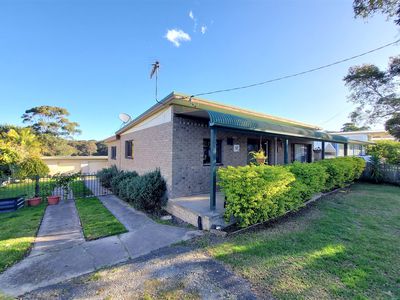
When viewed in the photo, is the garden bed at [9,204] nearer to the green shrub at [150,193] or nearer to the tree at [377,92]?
the green shrub at [150,193]

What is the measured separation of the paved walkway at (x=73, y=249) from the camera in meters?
3.18

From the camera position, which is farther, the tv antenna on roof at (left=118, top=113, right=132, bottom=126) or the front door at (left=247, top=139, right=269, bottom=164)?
the tv antenna on roof at (left=118, top=113, right=132, bottom=126)

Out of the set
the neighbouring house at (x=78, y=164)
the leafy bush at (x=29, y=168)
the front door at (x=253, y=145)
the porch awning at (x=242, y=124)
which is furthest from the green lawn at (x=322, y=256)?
the neighbouring house at (x=78, y=164)

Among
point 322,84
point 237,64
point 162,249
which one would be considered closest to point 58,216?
point 162,249

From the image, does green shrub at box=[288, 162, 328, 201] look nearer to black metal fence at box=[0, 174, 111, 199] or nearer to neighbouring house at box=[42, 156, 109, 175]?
black metal fence at box=[0, 174, 111, 199]

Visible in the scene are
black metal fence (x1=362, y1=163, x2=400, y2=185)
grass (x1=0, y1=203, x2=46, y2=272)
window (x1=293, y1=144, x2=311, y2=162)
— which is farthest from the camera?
window (x1=293, y1=144, x2=311, y2=162)

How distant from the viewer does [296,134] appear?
8477 millimetres

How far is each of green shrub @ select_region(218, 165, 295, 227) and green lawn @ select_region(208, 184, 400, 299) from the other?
499 mm

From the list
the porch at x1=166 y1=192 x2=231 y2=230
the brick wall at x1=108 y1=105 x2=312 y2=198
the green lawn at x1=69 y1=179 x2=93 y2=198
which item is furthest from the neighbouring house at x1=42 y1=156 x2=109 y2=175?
the porch at x1=166 y1=192 x2=231 y2=230

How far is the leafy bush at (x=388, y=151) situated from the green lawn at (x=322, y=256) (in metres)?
11.2

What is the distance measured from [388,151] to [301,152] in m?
7.46

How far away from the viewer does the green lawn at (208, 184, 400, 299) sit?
109 inches

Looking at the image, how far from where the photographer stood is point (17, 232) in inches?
209

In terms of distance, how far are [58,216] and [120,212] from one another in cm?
209
